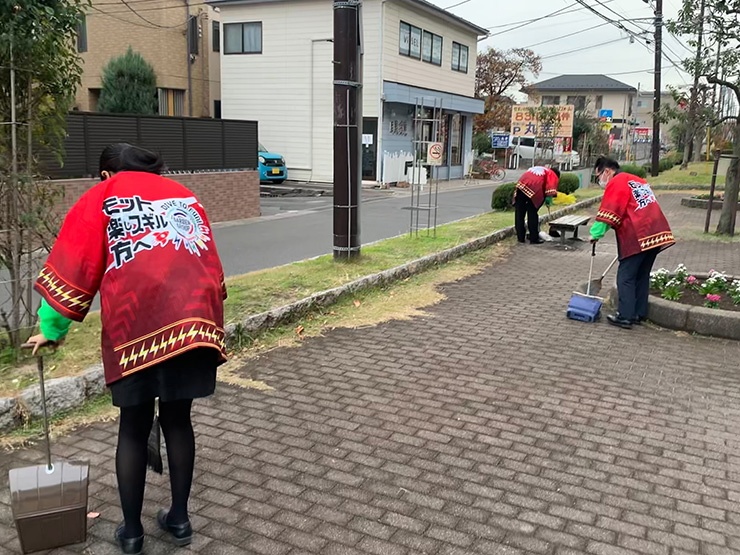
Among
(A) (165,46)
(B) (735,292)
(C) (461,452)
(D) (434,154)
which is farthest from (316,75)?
(C) (461,452)

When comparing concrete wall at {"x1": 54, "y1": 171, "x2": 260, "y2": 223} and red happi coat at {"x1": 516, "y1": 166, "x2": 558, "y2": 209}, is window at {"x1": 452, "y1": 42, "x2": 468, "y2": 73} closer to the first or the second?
concrete wall at {"x1": 54, "y1": 171, "x2": 260, "y2": 223}

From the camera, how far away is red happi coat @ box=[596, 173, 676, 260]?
21.7 ft

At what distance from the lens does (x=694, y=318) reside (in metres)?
6.67

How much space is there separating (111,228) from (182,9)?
26.9 m

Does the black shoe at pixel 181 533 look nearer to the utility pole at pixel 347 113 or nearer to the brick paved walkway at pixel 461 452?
the brick paved walkway at pixel 461 452

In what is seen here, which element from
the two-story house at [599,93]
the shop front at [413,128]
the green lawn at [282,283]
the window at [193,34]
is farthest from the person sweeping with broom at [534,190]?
the two-story house at [599,93]

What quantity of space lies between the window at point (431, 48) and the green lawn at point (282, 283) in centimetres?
1676

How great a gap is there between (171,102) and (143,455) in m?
26.4

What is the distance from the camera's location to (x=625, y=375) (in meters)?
5.51

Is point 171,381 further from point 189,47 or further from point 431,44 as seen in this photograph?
point 431,44

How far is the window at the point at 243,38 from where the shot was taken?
26625 mm

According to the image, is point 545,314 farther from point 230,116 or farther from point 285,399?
point 230,116

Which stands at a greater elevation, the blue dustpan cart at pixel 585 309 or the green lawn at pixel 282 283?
the green lawn at pixel 282 283

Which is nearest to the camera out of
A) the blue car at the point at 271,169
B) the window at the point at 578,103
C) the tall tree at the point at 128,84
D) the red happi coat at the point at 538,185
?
the red happi coat at the point at 538,185
